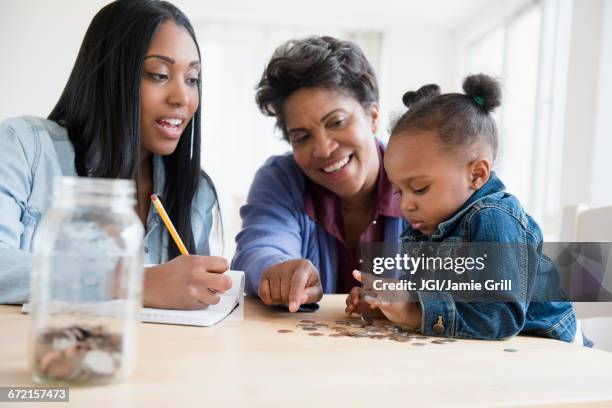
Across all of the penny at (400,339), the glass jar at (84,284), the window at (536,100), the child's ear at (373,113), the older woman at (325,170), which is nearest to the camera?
the glass jar at (84,284)

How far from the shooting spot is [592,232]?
1.84 meters

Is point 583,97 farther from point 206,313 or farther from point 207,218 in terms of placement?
point 206,313

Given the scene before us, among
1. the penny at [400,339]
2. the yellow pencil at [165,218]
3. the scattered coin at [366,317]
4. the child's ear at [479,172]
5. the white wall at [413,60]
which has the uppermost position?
the white wall at [413,60]

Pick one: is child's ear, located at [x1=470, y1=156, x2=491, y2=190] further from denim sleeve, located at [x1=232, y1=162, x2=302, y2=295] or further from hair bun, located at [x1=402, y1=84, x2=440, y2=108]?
denim sleeve, located at [x1=232, y1=162, x2=302, y2=295]

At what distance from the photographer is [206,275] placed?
3.88 feet

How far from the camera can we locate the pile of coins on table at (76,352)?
2.11ft

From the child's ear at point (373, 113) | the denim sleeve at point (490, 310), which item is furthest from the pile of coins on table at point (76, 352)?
the child's ear at point (373, 113)

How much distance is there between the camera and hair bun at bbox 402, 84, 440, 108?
5.33ft

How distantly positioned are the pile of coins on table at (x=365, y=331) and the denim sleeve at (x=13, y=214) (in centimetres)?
52

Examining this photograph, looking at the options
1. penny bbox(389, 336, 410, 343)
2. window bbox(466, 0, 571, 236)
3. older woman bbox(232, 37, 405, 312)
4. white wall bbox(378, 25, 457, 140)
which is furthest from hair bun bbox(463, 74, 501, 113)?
white wall bbox(378, 25, 457, 140)

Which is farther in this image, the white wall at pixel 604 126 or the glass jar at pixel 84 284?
the white wall at pixel 604 126

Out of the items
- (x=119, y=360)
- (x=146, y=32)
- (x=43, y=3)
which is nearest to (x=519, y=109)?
(x=43, y=3)

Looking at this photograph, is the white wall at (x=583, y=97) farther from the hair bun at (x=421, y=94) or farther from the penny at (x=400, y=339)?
the penny at (x=400, y=339)

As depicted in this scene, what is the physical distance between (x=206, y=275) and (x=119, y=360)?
1.68 ft
